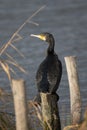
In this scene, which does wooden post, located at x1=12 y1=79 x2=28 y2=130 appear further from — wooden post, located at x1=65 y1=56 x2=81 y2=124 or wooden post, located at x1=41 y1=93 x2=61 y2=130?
wooden post, located at x1=65 y1=56 x2=81 y2=124

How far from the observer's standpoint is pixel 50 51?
861 cm

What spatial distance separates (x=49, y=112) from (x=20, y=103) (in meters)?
1.16

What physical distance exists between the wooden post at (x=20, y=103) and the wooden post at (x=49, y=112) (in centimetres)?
84

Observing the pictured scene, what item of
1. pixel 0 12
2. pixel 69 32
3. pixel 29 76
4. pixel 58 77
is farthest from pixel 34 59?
pixel 58 77

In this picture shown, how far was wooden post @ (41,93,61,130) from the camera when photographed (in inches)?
293

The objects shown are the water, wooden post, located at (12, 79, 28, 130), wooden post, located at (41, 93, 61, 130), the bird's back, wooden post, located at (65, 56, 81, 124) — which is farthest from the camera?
the water

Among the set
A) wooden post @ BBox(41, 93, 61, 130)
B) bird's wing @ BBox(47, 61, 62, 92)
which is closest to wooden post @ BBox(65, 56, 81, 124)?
wooden post @ BBox(41, 93, 61, 130)

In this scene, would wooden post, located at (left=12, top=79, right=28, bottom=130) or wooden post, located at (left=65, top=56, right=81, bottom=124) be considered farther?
wooden post, located at (left=65, top=56, right=81, bottom=124)

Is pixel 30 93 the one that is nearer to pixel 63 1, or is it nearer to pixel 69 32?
pixel 69 32

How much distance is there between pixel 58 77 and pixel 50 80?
0.12 m

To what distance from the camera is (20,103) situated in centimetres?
638

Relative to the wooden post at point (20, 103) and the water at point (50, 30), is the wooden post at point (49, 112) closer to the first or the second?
the wooden post at point (20, 103)

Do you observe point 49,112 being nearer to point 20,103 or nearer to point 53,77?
point 53,77

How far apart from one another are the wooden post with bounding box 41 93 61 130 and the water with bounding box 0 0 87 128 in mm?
2565
